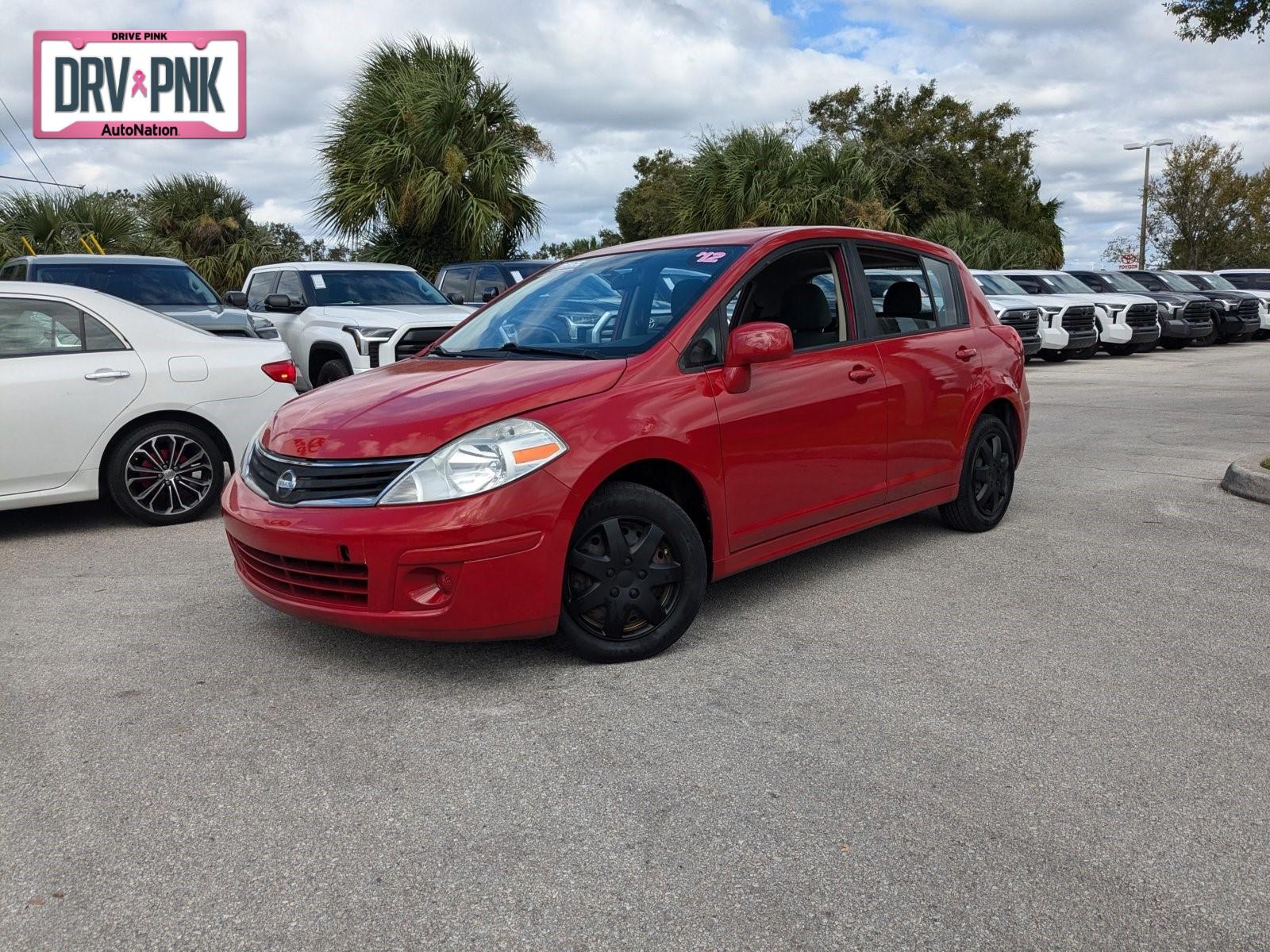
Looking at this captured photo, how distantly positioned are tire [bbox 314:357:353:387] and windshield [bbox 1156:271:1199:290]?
20.8 meters

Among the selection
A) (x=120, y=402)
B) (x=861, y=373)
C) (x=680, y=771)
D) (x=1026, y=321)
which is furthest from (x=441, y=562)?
(x=1026, y=321)

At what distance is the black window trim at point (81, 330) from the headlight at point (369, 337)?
3.77 metres

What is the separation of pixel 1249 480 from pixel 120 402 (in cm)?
697

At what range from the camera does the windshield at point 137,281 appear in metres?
10.7

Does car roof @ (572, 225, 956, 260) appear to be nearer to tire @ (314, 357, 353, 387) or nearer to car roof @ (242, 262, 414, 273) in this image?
tire @ (314, 357, 353, 387)

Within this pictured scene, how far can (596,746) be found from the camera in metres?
3.55

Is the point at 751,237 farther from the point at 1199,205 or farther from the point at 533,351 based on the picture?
the point at 1199,205

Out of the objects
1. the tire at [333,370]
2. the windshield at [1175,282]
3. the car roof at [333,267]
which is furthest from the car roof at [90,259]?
the windshield at [1175,282]

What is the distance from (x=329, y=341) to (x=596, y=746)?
8214mm

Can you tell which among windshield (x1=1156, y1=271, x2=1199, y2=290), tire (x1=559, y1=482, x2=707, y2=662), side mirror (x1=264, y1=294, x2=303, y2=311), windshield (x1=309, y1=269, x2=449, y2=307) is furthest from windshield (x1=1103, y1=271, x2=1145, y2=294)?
tire (x1=559, y1=482, x2=707, y2=662)

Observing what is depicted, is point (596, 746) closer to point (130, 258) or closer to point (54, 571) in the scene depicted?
point (54, 571)

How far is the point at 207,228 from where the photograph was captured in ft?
83.2

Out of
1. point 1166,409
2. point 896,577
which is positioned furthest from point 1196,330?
point 896,577

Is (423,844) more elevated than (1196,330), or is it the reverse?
(1196,330)
